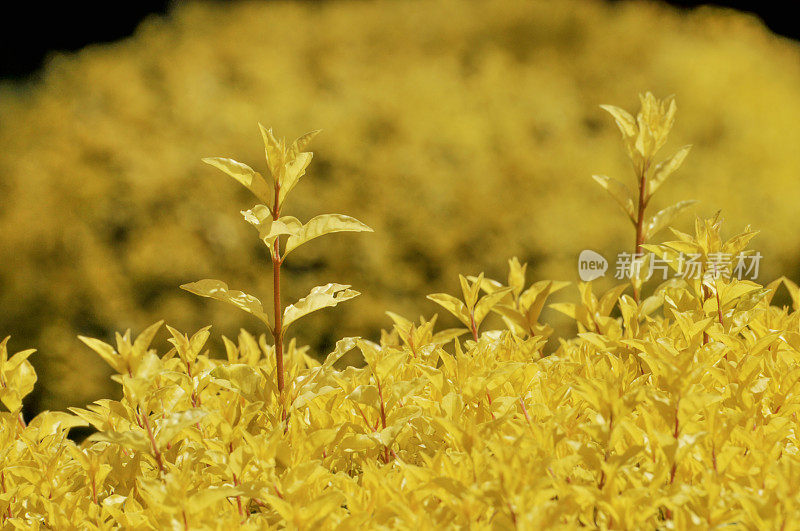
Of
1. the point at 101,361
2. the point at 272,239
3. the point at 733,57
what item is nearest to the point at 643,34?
the point at 733,57

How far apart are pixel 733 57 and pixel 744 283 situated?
4872 mm

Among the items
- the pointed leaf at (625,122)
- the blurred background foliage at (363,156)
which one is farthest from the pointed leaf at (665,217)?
the blurred background foliage at (363,156)

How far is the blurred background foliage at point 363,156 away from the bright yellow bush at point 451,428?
2.71 metres

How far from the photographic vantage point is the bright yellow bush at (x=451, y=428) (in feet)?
3.47

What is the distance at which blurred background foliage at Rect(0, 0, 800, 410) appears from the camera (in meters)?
4.29

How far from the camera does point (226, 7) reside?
609 centimetres

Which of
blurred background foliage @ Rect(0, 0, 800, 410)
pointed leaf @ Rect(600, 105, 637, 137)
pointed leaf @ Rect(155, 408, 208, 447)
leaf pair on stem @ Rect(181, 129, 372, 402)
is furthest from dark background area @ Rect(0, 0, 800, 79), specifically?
pointed leaf @ Rect(155, 408, 208, 447)

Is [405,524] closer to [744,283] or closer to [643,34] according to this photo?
[744,283]

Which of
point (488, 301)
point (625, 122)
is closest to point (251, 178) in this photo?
point (488, 301)

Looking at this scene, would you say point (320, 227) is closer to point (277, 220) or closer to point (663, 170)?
point (277, 220)

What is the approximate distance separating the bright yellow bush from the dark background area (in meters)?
7.86

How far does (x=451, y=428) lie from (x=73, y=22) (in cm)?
883

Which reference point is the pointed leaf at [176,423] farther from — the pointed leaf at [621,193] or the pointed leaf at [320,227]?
the pointed leaf at [621,193]

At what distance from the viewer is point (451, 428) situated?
3.79ft
